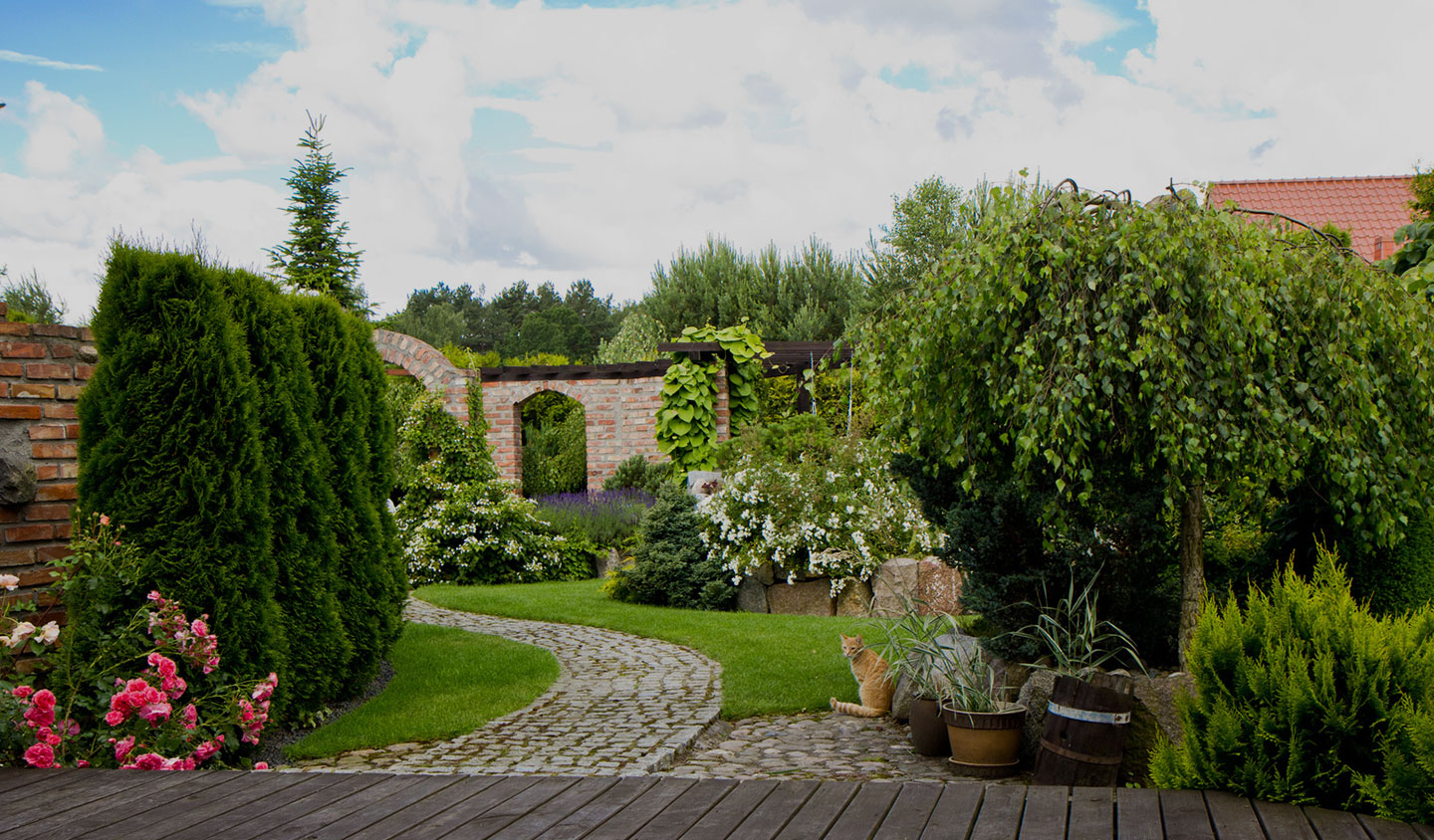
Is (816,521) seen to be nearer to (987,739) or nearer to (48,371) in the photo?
(987,739)

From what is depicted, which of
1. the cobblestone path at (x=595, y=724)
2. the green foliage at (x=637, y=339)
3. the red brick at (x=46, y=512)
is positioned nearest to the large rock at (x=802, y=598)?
the cobblestone path at (x=595, y=724)

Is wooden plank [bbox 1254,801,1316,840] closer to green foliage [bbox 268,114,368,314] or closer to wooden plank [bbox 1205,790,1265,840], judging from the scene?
wooden plank [bbox 1205,790,1265,840]

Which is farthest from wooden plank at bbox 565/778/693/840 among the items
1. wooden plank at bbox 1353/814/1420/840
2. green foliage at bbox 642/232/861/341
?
green foliage at bbox 642/232/861/341

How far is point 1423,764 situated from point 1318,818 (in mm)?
264

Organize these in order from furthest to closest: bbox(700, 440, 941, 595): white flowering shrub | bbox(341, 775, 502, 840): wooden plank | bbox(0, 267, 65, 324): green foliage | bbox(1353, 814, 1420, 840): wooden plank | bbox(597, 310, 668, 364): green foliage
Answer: bbox(597, 310, 668, 364): green foliage < bbox(0, 267, 65, 324): green foliage < bbox(700, 440, 941, 595): white flowering shrub < bbox(341, 775, 502, 840): wooden plank < bbox(1353, 814, 1420, 840): wooden plank

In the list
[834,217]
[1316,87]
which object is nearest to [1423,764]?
[1316,87]

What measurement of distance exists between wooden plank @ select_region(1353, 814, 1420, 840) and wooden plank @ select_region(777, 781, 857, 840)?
118 centimetres

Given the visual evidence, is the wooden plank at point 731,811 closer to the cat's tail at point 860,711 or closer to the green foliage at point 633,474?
the cat's tail at point 860,711

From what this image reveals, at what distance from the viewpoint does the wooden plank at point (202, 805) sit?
7.50ft

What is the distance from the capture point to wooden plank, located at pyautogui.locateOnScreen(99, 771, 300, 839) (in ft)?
7.50

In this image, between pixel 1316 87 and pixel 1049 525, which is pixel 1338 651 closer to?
pixel 1049 525

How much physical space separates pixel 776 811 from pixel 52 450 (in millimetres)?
3575

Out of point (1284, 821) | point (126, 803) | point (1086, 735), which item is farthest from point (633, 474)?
point (1284, 821)

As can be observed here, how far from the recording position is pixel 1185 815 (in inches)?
89.8
